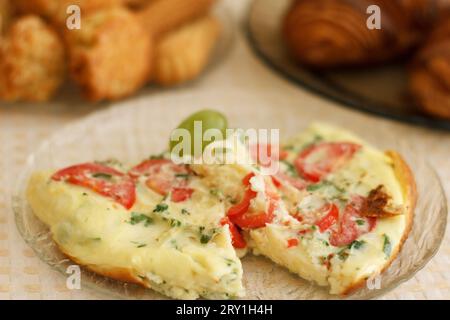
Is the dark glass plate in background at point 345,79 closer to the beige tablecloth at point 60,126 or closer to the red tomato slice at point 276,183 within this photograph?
the beige tablecloth at point 60,126

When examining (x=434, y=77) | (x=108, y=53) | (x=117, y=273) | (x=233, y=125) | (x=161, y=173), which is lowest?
(x=117, y=273)

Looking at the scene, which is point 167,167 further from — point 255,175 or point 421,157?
point 421,157

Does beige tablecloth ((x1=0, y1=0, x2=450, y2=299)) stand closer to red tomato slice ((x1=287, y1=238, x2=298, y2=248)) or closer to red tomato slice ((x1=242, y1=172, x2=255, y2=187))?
red tomato slice ((x1=287, y1=238, x2=298, y2=248))

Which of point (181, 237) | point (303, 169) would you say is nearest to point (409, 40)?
point (303, 169)

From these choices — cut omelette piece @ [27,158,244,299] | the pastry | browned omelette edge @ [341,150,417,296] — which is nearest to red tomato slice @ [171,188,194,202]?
cut omelette piece @ [27,158,244,299]

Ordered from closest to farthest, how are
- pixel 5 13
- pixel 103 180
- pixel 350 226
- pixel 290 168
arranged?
pixel 350 226, pixel 103 180, pixel 290 168, pixel 5 13

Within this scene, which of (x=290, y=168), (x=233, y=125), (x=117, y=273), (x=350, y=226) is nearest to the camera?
(x=117, y=273)

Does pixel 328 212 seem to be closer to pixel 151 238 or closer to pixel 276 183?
pixel 276 183

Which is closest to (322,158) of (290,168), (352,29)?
(290,168)
